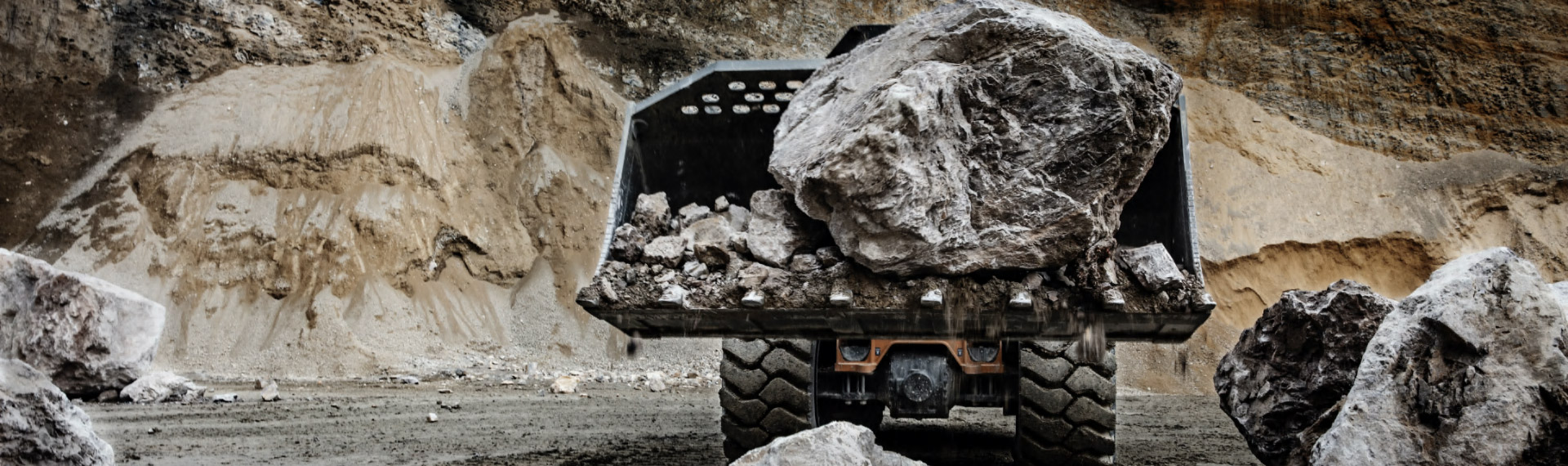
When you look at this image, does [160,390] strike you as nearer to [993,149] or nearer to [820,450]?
[820,450]

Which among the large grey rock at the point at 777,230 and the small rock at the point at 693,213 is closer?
the large grey rock at the point at 777,230

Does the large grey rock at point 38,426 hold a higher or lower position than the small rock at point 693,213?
lower

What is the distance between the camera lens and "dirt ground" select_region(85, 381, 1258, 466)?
18.1 feet

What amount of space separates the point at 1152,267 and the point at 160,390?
27.2 feet

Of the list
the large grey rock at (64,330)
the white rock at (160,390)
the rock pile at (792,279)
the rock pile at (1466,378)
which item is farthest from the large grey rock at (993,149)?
the large grey rock at (64,330)

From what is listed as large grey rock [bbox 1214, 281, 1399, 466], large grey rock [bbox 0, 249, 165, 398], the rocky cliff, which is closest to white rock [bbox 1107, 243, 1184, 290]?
large grey rock [bbox 1214, 281, 1399, 466]

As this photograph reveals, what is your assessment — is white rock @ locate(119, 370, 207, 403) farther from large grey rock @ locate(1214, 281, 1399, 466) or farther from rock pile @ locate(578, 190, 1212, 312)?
large grey rock @ locate(1214, 281, 1399, 466)

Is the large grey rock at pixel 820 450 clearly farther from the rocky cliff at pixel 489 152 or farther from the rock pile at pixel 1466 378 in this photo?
the rocky cliff at pixel 489 152

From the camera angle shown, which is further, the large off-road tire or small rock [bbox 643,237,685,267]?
the large off-road tire

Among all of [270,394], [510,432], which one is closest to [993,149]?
[510,432]

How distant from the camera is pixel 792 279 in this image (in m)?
3.96

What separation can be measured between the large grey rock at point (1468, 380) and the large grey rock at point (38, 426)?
4.25 meters

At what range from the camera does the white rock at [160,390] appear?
864 cm

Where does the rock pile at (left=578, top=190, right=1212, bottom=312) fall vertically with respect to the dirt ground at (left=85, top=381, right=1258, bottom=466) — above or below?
above
